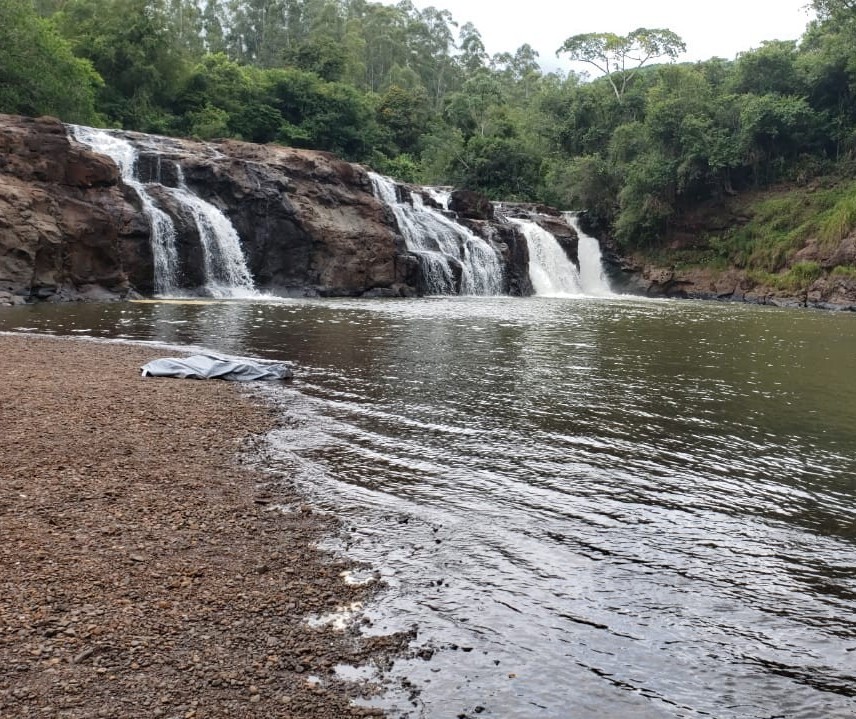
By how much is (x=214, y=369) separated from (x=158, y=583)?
6.94m

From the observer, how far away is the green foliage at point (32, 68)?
31.9 m

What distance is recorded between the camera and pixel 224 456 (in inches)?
265

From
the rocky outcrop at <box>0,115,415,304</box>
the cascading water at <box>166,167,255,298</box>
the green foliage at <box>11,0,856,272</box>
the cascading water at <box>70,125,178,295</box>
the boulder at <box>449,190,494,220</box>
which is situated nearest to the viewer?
the rocky outcrop at <box>0,115,415,304</box>

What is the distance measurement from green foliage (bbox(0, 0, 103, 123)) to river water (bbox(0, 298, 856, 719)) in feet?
87.9

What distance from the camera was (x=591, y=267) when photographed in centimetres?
4609

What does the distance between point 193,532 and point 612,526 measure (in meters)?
3.02

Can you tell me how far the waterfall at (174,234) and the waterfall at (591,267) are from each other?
2326cm

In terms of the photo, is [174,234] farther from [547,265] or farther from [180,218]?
[547,265]

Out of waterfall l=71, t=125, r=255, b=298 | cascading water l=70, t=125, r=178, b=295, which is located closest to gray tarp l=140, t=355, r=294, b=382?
cascading water l=70, t=125, r=178, b=295

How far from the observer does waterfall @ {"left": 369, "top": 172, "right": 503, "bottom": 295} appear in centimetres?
3403

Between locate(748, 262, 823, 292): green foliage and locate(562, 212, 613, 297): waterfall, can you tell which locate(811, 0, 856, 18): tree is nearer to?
locate(748, 262, 823, 292): green foliage

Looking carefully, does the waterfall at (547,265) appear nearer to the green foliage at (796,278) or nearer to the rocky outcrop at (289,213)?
the rocky outcrop at (289,213)

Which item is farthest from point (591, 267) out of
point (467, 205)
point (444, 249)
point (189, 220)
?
point (189, 220)

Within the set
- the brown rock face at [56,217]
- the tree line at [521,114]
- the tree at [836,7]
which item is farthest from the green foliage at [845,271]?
the brown rock face at [56,217]
